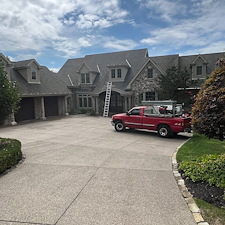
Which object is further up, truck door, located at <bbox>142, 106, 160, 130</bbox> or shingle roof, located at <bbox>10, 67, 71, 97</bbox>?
shingle roof, located at <bbox>10, 67, 71, 97</bbox>

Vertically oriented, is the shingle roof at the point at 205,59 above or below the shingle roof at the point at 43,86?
above

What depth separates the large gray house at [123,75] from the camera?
75.0 feet

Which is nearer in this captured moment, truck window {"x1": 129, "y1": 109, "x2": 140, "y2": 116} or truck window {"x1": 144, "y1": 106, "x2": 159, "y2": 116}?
truck window {"x1": 144, "y1": 106, "x2": 159, "y2": 116}

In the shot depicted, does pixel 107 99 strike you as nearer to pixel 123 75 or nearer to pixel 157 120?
pixel 123 75

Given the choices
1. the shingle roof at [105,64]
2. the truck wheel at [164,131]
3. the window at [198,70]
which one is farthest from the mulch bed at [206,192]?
the window at [198,70]

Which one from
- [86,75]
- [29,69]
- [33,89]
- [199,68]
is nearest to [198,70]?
[199,68]

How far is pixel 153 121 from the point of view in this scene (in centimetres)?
1319

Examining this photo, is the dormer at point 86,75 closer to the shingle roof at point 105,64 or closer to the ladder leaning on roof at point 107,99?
the shingle roof at point 105,64

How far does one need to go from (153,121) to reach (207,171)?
7.29 meters

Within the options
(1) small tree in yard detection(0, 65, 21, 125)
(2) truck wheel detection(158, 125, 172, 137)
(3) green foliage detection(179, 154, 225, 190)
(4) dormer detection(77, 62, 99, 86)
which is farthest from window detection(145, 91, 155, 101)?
(3) green foliage detection(179, 154, 225, 190)

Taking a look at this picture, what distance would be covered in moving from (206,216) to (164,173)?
248cm

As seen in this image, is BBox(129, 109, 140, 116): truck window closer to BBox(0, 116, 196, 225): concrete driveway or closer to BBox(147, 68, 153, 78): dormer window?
BBox(0, 116, 196, 225): concrete driveway

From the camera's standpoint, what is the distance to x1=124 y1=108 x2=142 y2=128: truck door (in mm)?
13898

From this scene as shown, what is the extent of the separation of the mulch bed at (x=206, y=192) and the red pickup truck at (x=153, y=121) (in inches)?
264
